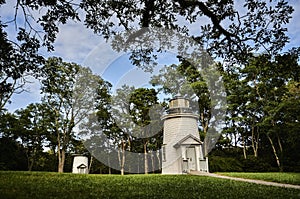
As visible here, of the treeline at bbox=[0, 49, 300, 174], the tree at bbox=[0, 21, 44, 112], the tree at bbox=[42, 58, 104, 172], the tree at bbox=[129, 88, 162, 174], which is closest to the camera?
the tree at bbox=[0, 21, 44, 112]

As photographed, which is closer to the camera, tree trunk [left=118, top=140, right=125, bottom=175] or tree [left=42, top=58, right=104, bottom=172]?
tree [left=42, top=58, right=104, bottom=172]

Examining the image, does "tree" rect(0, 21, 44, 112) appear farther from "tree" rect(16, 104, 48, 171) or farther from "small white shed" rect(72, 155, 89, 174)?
"tree" rect(16, 104, 48, 171)

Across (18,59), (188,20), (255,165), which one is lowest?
(255,165)

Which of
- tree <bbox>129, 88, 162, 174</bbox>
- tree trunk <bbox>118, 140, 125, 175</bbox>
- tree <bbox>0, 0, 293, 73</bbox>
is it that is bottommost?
tree trunk <bbox>118, 140, 125, 175</bbox>

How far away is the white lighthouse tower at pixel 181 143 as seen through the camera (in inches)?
723

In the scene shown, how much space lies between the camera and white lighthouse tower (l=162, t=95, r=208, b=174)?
1836 centimetres

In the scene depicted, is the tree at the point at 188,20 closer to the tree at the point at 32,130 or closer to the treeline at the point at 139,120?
the treeline at the point at 139,120

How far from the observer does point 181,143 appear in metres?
18.3

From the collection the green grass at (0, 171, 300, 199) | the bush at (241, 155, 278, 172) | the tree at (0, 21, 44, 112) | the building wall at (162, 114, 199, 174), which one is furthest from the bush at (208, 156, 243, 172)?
the tree at (0, 21, 44, 112)

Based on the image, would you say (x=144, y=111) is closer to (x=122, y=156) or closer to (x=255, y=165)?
(x=122, y=156)

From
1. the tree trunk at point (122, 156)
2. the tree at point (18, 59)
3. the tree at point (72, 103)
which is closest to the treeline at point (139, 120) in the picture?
the tree at point (72, 103)

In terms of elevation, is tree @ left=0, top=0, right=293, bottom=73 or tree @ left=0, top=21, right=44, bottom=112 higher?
tree @ left=0, top=0, right=293, bottom=73

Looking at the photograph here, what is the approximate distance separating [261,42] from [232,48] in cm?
79

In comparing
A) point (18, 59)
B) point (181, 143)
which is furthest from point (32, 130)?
point (18, 59)
